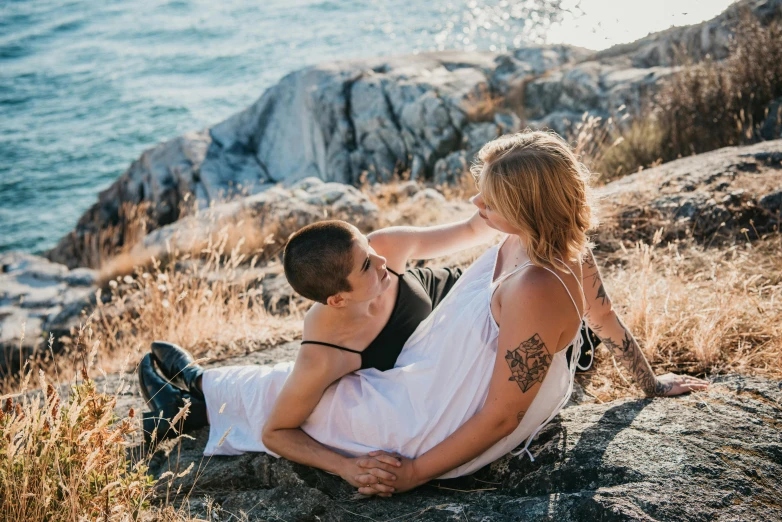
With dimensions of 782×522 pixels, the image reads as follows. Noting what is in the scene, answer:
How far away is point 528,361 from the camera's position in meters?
2.27

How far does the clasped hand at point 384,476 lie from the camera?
2479 millimetres

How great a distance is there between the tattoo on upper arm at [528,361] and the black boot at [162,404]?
177 centimetres

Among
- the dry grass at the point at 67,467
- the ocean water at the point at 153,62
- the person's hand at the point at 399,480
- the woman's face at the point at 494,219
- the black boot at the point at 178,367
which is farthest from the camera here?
the ocean water at the point at 153,62

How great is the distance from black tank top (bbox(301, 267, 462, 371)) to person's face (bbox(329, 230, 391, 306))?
0.23m

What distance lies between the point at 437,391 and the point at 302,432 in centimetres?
66

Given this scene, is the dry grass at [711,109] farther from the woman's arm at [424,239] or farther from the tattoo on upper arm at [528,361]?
the tattoo on upper arm at [528,361]

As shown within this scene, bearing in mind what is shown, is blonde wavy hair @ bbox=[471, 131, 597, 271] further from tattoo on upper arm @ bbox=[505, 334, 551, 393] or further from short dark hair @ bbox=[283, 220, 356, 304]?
short dark hair @ bbox=[283, 220, 356, 304]

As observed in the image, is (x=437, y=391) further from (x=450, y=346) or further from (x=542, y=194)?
(x=542, y=194)

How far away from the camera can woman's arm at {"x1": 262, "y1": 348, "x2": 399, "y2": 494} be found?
8.29 feet

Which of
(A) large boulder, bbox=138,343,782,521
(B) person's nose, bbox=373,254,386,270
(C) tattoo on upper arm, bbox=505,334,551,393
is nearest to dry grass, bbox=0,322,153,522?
(A) large boulder, bbox=138,343,782,521

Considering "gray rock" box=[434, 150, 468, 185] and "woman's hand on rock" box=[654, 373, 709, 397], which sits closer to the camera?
"woman's hand on rock" box=[654, 373, 709, 397]

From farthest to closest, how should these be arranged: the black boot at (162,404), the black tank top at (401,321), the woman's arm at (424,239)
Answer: the black boot at (162,404) < the woman's arm at (424,239) < the black tank top at (401,321)

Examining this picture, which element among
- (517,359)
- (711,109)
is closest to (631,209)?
(517,359)

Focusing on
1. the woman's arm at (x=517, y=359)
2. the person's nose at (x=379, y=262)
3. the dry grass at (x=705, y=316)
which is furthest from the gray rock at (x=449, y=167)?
the woman's arm at (x=517, y=359)
